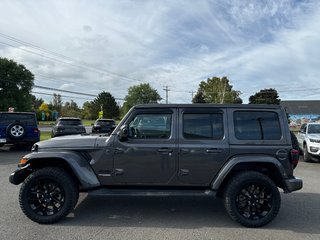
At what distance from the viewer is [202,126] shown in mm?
5070

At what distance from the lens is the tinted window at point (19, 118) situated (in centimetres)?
1312

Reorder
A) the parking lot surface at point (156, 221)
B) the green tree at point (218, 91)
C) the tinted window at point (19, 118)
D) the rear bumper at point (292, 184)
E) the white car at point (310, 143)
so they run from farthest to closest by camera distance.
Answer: the green tree at point (218, 91) → the tinted window at point (19, 118) → the white car at point (310, 143) → the rear bumper at point (292, 184) → the parking lot surface at point (156, 221)

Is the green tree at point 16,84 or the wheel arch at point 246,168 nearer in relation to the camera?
the wheel arch at point 246,168

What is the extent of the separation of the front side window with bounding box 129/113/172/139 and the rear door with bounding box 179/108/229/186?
9.6 inches

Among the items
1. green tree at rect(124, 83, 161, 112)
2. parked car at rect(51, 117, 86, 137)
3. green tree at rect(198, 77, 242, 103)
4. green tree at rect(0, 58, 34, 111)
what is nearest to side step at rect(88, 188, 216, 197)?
parked car at rect(51, 117, 86, 137)

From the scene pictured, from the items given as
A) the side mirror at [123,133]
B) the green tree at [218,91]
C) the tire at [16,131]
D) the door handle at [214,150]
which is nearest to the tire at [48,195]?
the side mirror at [123,133]

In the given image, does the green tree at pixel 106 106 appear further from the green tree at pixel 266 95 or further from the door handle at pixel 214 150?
the door handle at pixel 214 150

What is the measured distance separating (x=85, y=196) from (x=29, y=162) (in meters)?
1.73

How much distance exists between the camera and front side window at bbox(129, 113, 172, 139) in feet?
16.6

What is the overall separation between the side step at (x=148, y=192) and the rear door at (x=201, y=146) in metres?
0.14

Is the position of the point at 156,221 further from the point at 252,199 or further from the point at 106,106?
the point at 106,106

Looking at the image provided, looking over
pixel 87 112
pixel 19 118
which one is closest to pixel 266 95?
pixel 87 112

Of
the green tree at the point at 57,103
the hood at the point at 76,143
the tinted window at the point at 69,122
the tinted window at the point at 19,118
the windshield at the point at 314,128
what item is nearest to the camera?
the hood at the point at 76,143

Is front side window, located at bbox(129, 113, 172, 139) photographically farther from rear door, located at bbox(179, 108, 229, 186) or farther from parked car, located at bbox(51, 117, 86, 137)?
parked car, located at bbox(51, 117, 86, 137)
